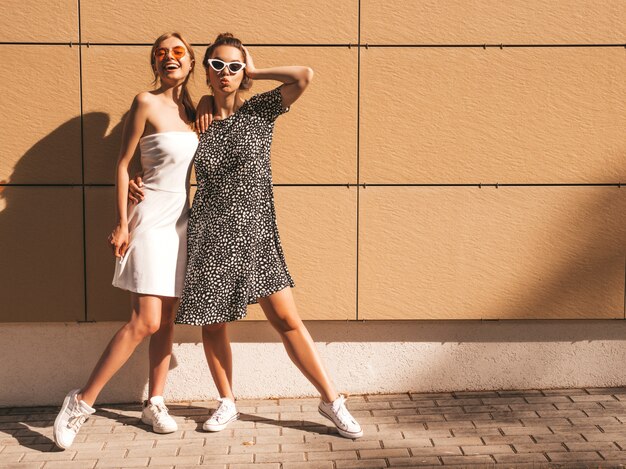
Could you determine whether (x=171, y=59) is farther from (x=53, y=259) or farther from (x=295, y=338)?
(x=295, y=338)

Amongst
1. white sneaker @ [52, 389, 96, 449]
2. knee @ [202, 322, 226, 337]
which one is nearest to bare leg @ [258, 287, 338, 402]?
knee @ [202, 322, 226, 337]

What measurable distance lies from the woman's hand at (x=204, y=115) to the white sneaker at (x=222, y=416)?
4.88 ft

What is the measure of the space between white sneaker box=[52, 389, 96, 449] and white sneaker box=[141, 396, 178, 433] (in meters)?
0.34

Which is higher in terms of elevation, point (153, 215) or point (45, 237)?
point (153, 215)

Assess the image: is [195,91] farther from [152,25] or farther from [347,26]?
[347,26]

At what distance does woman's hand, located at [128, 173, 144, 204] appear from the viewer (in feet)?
13.4

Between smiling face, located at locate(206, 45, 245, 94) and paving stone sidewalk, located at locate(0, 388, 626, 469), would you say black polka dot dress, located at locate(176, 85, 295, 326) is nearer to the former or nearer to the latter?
smiling face, located at locate(206, 45, 245, 94)

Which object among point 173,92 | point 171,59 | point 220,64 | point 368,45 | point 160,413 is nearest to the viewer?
point 220,64

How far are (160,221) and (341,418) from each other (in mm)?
1400

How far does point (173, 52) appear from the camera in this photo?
4016 mm

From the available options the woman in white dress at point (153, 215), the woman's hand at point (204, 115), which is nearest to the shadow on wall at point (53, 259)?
Result: the woman in white dress at point (153, 215)

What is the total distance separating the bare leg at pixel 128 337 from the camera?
408 centimetres

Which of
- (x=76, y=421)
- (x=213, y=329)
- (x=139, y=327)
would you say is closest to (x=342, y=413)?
(x=213, y=329)

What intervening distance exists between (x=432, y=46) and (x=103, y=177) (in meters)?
2.06
